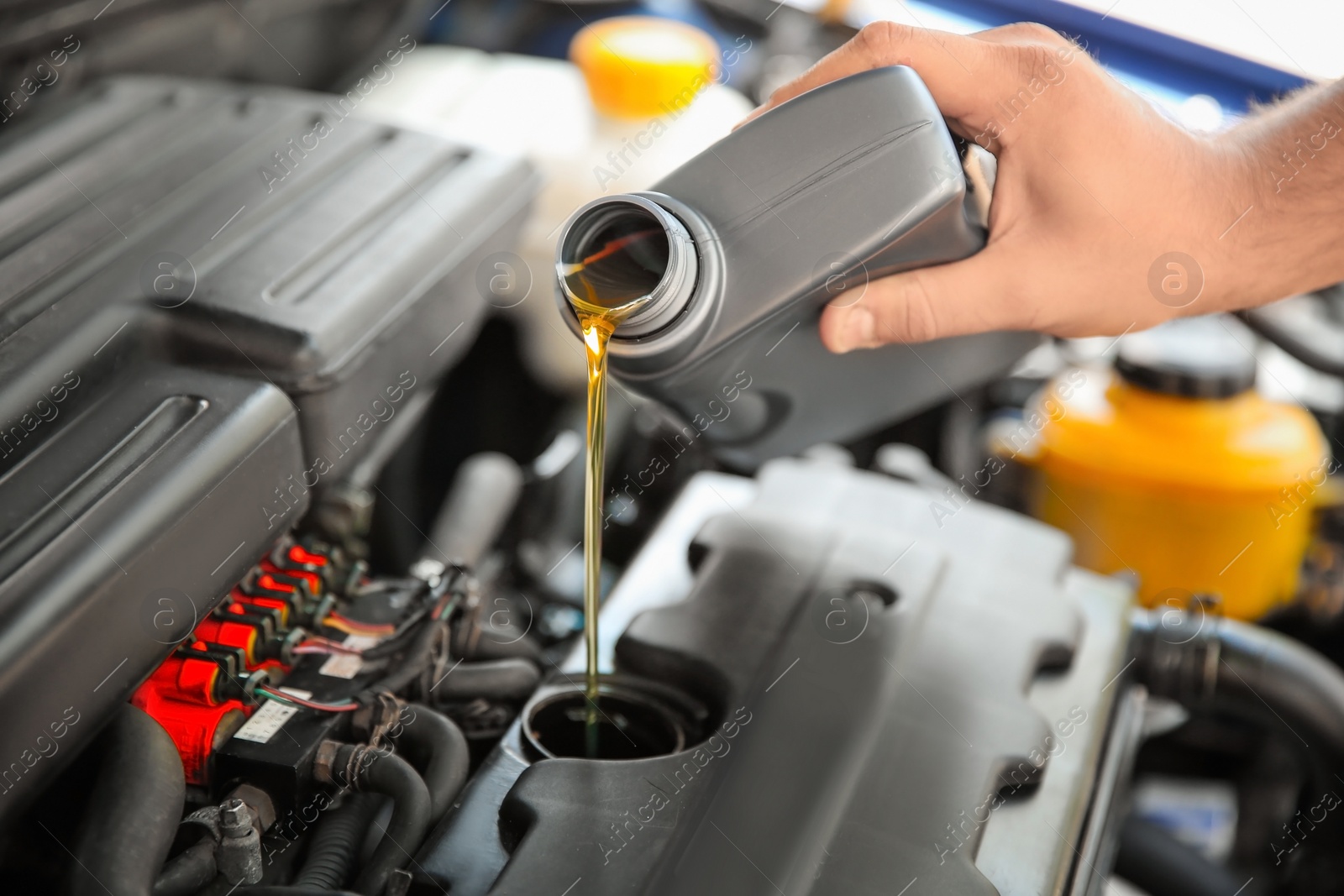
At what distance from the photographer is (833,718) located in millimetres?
807

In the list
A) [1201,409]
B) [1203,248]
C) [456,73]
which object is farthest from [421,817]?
[456,73]

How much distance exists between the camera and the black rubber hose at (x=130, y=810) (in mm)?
622

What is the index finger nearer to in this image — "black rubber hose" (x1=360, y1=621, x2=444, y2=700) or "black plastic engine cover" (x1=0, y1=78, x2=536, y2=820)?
"black plastic engine cover" (x1=0, y1=78, x2=536, y2=820)

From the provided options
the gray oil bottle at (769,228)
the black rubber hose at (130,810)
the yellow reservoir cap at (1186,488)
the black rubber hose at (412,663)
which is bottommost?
the yellow reservoir cap at (1186,488)

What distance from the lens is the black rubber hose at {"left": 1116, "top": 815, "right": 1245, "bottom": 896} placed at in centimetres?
122

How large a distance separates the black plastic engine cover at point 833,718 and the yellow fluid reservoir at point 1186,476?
17.6 inches

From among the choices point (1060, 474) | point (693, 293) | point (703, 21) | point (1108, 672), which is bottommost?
point (1060, 474)

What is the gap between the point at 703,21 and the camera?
2221mm

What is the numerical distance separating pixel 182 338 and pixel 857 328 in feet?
1.72

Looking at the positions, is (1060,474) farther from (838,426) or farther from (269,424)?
(269,424)

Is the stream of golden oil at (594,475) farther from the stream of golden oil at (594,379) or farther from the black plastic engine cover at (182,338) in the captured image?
the black plastic engine cover at (182,338)

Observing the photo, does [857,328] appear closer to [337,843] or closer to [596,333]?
[596,333]

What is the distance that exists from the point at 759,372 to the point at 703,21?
59.4 inches

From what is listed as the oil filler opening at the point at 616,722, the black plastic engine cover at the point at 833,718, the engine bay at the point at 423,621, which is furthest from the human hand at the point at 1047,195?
the oil filler opening at the point at 616,722
